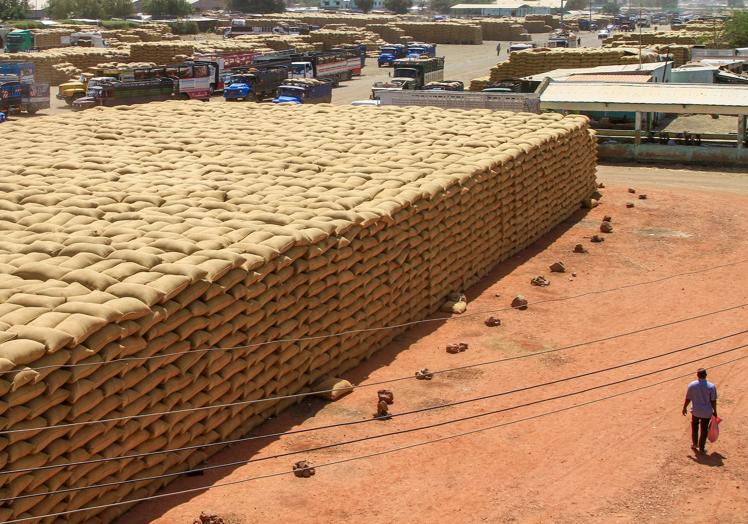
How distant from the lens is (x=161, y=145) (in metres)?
18.5

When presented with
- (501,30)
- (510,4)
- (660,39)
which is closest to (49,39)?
(660,39)

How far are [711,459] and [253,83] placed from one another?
36995mm

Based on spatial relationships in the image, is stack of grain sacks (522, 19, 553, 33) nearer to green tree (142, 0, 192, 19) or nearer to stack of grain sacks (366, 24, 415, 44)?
stack of grain sacks (366, 24, 415, 44)

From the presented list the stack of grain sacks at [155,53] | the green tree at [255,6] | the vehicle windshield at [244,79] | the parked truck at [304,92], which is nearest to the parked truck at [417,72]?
the parked truck at [304,92]

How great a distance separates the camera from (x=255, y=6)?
12612 cm

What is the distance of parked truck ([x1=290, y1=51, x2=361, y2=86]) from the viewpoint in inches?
1971

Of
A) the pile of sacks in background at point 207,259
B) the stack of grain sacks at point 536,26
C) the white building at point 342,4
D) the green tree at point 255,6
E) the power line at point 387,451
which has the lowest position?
the power line at point 387,451

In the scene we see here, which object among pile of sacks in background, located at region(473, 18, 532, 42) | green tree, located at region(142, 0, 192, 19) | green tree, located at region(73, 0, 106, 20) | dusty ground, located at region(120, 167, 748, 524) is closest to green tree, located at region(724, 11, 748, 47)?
pile of sacks in background, located at region(473, 18, 532, 42)

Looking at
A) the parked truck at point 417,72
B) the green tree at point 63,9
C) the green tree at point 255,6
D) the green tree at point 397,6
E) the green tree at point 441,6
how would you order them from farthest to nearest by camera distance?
the green tree at point 441,6 < the green tree at point 397,6 < the green tree at point 255,6 < the green tree at point 63,9 < the parked truck at point 417,72

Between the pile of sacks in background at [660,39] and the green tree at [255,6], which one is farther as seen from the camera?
the green tree at [255,6]

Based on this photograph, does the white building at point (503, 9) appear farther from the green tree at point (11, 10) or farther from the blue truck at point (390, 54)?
the blue truck at point (390, 54)

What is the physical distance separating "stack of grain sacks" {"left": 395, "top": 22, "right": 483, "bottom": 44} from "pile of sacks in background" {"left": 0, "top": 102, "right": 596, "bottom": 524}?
6810 centimetres

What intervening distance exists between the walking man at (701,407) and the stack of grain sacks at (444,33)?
261ft

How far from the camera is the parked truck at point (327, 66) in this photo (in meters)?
50.1
